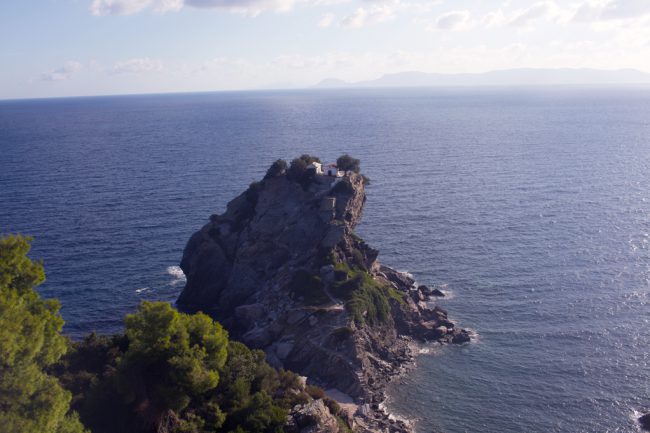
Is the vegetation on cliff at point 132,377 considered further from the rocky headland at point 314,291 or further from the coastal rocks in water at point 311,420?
the rocky headland at point 314,291

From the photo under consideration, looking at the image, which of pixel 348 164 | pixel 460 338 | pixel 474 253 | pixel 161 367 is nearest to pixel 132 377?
pixel 161 367

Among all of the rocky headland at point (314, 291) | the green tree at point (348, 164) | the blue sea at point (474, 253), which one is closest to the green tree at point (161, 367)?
the rocky headland at point (314, 291)

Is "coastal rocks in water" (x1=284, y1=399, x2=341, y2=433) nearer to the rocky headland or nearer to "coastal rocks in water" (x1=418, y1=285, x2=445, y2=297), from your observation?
the rocky headland

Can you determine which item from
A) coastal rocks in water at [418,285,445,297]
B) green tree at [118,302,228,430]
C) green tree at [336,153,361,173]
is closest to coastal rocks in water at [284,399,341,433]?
green tree at [118,302,228,430]

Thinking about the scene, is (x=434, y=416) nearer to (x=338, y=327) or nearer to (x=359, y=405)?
(x=359, y=405)

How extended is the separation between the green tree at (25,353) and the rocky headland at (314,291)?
29570mm

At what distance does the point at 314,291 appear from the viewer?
7381cm

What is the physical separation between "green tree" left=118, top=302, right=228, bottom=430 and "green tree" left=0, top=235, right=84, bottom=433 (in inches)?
250

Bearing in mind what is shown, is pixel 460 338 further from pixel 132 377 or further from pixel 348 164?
pixel 132 377

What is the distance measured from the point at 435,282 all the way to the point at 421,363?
861 inches

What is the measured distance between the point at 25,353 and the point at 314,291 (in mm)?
42250

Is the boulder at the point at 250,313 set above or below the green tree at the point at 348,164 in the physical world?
below

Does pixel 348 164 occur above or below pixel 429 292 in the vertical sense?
above

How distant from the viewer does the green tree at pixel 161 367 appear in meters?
44.2
